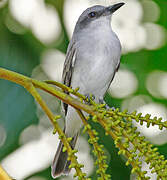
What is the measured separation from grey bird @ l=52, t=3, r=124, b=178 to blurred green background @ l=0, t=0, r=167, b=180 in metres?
0.05

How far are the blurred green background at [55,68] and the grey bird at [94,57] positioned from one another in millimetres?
48

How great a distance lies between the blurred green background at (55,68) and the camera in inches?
69.5

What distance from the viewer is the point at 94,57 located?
6.32 ft

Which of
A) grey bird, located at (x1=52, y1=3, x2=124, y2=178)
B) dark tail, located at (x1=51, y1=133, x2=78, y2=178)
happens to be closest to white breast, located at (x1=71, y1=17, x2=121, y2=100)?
grey bird, located at (x1=52, y1=3, x2=124, y2=178)

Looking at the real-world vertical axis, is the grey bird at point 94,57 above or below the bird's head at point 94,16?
below

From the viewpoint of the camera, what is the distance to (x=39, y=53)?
6.06ft

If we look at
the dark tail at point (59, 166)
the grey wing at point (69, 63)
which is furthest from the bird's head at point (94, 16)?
the dark tail at point (59, 166)

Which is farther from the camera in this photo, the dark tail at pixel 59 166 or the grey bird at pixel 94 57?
the grey bird at pixel 94 57

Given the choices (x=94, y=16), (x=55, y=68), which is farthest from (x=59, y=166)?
(x=94, y=16)

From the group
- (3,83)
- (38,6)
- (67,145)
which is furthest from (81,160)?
(67,145)

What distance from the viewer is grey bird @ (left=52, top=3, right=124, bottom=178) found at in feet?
6.36

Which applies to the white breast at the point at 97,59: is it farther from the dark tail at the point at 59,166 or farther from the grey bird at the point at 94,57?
the dark tail at the point at 59,166

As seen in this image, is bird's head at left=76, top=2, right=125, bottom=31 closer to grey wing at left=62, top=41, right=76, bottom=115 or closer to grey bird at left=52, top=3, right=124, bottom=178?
grey bird at left=52, top=3, right=124, bottom=178

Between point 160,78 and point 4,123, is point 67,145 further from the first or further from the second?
point 160,78
